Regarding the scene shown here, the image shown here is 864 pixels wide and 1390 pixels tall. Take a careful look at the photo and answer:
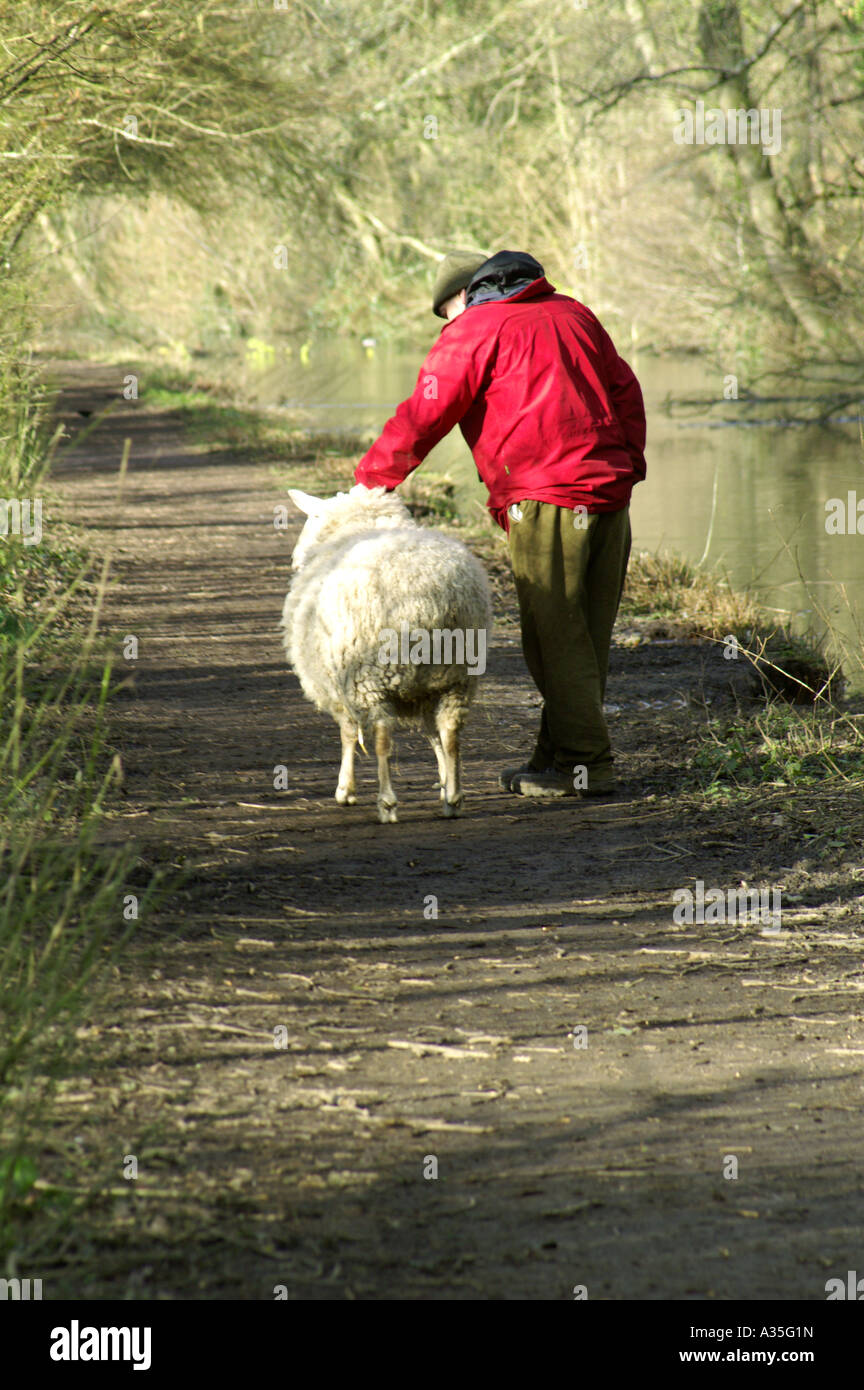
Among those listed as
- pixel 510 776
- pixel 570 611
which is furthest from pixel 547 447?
pixel 510 776

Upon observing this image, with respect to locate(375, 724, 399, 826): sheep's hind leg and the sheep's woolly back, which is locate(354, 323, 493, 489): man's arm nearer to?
the sheep's woolly back

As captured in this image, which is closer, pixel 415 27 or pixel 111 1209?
pixel 111 1209

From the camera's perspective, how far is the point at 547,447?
18.7ft

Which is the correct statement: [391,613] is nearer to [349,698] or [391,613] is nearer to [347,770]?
[349,698]

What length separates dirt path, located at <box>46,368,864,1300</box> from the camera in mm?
2816

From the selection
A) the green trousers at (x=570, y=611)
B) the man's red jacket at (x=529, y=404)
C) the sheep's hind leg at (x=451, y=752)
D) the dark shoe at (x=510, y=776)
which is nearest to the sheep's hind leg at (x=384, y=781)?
the sheep's hind leg at (x=451, y=752)

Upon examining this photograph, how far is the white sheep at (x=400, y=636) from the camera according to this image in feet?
17.4

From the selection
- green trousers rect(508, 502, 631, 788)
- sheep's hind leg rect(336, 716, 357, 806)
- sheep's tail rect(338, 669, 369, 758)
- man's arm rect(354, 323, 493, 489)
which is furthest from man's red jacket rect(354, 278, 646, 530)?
sheep's hind leg rect(336, 716, 357, 806)

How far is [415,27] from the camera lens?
29188 mm

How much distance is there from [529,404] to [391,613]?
111 centimetres

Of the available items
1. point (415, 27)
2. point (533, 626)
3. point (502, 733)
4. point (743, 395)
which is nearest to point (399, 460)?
point (533, 626)

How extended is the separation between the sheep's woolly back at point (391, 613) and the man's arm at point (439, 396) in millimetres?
365

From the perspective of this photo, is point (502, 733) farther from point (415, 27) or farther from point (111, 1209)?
point (415, 27)

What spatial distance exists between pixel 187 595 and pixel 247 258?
15210 millimetres
